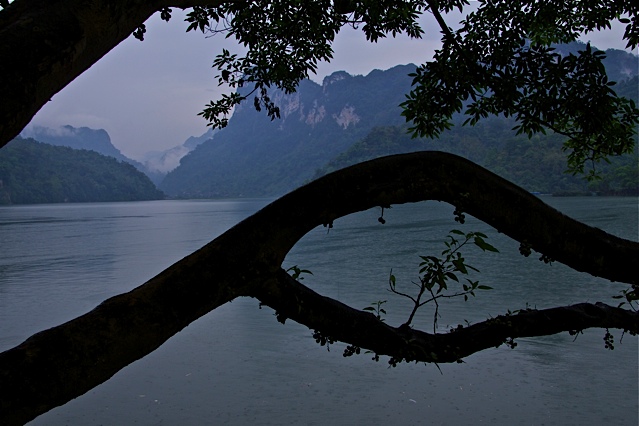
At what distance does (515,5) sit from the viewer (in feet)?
16.2

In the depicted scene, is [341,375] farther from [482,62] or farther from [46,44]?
[46,44]

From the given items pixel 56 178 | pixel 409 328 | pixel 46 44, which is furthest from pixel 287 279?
pixel 56 178

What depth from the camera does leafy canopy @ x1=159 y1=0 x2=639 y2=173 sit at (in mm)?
3949

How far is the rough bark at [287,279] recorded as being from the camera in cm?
174

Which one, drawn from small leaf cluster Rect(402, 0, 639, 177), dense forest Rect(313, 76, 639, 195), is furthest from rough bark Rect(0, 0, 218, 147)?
dense forest Rect(313, 76, 639, 195)

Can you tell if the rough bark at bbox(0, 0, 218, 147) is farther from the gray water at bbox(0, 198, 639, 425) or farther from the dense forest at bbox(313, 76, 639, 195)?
the dense forest at bbox(313, 76, 639, 195)

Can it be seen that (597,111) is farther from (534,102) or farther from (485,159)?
(485,159)

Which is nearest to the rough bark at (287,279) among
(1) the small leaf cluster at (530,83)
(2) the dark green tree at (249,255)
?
(2) the dark green tree at (249,255)

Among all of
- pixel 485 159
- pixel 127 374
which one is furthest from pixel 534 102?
pixel 485 159

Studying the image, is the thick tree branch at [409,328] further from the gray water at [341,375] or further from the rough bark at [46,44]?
the gray water at [341,375]

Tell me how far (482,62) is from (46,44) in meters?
3.63

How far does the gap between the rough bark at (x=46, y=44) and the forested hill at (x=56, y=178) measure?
6755 inches

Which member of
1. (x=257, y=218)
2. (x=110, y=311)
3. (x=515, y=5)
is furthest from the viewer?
(x=515, y=5)

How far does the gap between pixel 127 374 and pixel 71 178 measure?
595 ft
